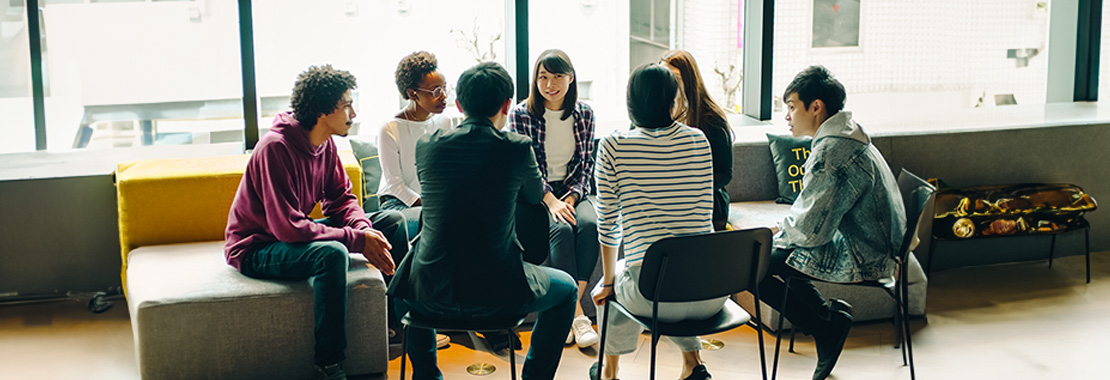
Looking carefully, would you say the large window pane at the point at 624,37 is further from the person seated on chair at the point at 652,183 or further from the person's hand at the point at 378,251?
the person seated on chair at the point at 652,183

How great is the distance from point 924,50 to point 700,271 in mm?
6268

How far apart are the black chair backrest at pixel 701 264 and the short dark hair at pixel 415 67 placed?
1.48 m

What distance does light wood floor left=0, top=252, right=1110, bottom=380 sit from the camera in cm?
332

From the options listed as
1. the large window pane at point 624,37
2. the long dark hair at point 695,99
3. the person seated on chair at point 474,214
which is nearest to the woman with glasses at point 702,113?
the long dark hair at point 695,99

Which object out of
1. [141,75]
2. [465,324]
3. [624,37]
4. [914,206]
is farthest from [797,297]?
[141,75]

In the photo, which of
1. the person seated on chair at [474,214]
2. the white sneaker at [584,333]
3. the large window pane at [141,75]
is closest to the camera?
the person seated on chair at [474,214]

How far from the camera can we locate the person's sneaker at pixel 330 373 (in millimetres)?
3045

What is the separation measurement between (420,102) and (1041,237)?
340 cm

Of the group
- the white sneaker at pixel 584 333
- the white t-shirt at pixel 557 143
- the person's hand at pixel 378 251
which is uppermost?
the white t-shirt at pixel 557 143

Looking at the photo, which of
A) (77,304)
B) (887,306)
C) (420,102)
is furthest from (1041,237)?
(77,304)

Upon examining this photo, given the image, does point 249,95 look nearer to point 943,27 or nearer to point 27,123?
point 27,123

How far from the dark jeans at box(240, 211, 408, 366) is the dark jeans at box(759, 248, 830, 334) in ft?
4.71

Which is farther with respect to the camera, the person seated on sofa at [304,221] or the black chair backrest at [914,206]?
the person seated on sofa at [304,221]

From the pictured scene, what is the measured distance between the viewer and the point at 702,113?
360cm
